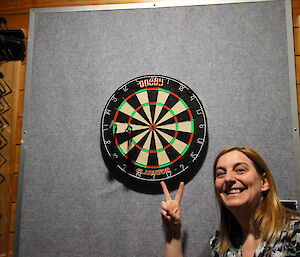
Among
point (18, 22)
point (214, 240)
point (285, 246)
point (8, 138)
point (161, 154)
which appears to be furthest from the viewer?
point (18, 22)

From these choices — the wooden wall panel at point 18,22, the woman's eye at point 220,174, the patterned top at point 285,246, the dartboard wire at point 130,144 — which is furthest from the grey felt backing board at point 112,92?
the patterned top at point 285,246

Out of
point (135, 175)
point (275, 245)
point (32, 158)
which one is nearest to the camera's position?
point (275, 245)

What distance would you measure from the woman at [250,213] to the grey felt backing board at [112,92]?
0.73 ft

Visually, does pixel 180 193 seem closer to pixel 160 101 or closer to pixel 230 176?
pixel 230 176

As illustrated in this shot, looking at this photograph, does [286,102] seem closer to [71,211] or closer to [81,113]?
[81,113]

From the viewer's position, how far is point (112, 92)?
1901 millimetres

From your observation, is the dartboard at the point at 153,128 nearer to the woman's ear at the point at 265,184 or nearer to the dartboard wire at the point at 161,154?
the dartboard wire at the point at 161,154

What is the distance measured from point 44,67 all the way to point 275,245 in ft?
5.42

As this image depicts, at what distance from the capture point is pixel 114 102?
1838mm

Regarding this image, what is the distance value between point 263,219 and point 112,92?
3.64 ft

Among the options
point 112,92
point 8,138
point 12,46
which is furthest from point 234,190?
point 12,46

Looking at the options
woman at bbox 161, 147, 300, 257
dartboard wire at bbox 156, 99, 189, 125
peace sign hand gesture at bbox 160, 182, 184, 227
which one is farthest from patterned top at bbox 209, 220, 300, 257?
dartboard wire at bbox 156, 99, 189, 125

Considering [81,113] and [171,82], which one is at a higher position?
[171,82]

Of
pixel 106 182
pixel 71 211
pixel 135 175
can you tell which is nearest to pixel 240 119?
pixel 135 175
